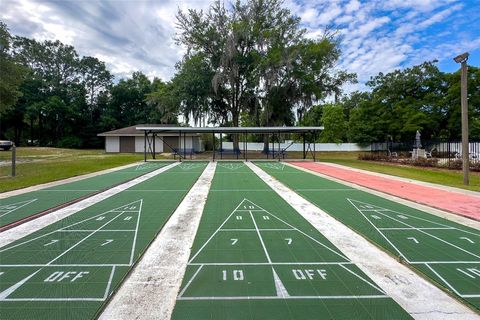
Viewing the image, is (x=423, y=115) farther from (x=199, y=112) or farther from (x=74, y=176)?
(x=74, y=176)

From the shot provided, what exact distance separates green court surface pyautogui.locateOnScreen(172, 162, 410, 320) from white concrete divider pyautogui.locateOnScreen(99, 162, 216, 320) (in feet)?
0.43

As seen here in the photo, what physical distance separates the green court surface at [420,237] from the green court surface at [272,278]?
962 millimetres

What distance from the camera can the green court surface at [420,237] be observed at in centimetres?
405

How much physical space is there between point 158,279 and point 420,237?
4703 mm

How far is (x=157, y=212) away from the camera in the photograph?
7.66m

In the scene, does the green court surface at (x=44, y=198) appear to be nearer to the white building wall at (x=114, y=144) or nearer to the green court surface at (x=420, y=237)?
the green court surface at (x=420, y=237)

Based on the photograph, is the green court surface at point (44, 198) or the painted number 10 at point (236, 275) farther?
the green court surface at point (44, 198)

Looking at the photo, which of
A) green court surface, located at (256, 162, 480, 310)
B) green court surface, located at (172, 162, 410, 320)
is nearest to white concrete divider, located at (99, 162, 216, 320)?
green court surface, located at (172, 162, 410, 320)

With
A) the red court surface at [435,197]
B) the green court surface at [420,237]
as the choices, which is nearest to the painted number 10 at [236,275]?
the green court surface at [420,237]

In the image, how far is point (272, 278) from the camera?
400cm

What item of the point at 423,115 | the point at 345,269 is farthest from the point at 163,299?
the point at 423,115

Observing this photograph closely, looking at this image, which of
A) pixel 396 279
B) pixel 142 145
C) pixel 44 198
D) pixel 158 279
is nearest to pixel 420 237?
pixel 396 279

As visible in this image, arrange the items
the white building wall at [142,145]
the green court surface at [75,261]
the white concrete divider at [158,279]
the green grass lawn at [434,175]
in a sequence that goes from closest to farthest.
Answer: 1. the white concrete divider at [158,279]
2. the green court surface at [75,261]
3. the green grass lawn at [434,175]
4. the white building wall at [142,145]

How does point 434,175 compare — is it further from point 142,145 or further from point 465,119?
point 142,145
